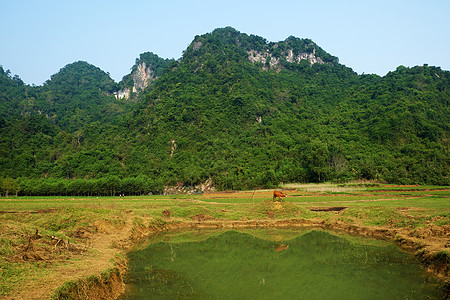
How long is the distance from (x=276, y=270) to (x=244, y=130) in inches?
3322

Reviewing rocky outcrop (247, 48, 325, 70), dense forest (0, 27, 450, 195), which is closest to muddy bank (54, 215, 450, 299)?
dense forest (0, 27, 450, 195)

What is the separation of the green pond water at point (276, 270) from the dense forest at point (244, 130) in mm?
45586

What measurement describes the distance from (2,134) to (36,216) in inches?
3661

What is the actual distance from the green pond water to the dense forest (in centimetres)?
4559

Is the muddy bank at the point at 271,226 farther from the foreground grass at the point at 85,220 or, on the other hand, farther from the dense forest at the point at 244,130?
the dense forest at the point at 244,130

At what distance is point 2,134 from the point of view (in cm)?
10538

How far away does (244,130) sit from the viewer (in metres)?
102

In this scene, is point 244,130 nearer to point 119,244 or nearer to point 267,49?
point 267,49

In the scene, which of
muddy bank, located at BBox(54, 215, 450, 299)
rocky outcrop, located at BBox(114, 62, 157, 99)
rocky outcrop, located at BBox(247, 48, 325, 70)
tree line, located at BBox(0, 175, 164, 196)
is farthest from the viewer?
rocky outcrop, located at BBox(114, 62, 157, 99)

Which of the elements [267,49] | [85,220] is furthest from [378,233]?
[267,49]

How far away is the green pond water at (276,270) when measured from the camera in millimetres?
15148

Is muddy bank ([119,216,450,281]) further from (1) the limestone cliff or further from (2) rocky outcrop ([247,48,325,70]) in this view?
(1) the limestone cliff

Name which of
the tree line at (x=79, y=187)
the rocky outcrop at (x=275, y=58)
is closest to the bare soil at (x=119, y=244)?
the tree line at (x=79, y=187)

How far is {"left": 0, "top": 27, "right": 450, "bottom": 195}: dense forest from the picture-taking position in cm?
7400
